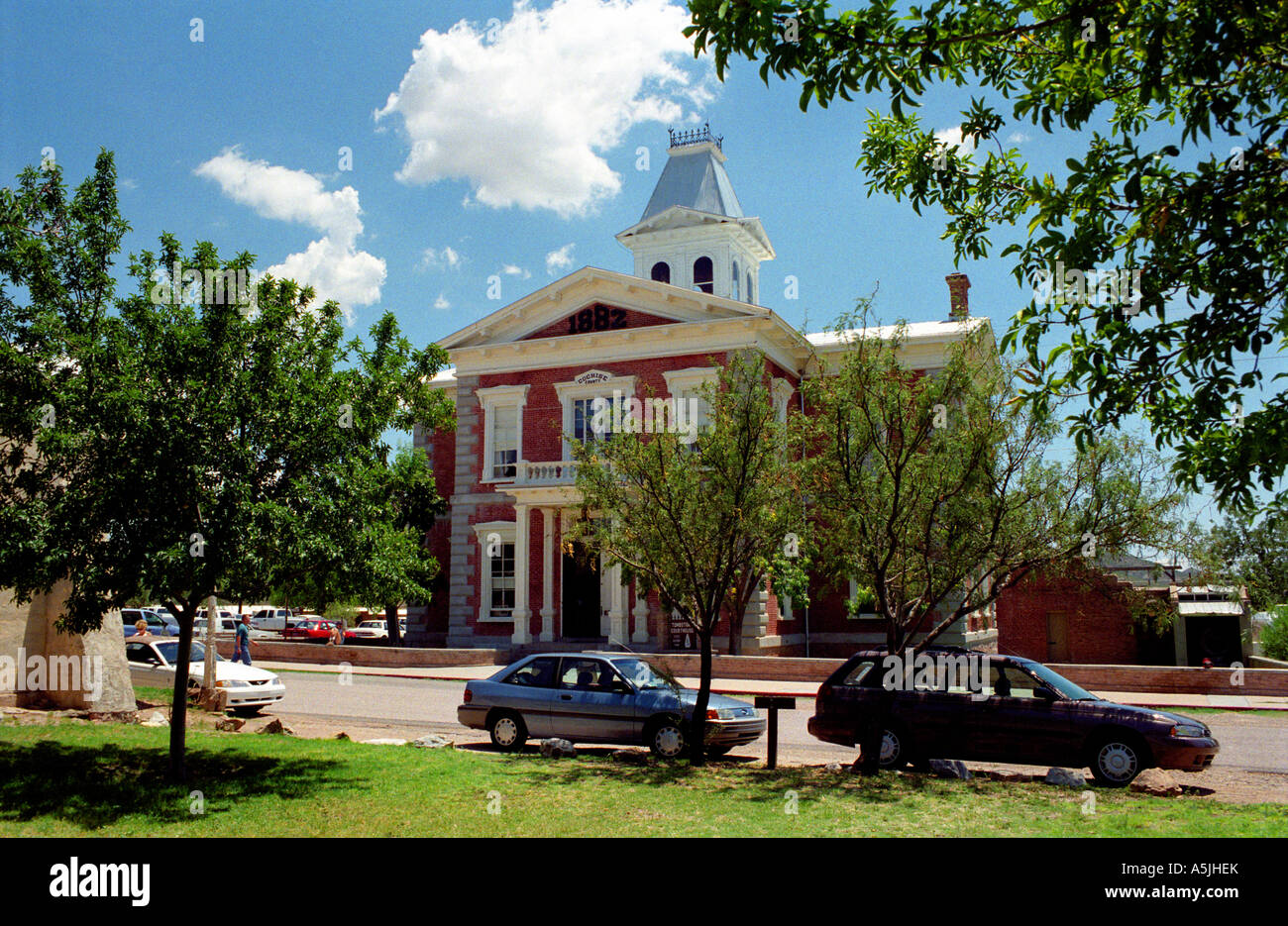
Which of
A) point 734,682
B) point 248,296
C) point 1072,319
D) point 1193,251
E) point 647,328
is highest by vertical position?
point 647,328

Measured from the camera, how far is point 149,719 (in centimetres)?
1530

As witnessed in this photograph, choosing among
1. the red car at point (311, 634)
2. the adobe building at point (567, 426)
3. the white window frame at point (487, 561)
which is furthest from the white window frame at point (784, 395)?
the red car at point (311, 634)

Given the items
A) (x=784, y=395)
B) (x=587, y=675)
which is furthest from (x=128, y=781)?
(x=784, y=395)

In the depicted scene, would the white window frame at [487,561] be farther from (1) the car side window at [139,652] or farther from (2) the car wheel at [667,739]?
(2) the car wheel at [667,739]

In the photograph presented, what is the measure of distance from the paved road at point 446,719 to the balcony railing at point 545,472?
8131 millimetres

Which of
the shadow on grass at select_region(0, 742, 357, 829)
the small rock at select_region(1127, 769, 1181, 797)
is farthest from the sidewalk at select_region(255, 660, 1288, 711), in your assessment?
the shadow on grass at select_region(0, 742, 357, 829)

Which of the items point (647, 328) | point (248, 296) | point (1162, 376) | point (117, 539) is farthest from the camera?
point (647, 328)

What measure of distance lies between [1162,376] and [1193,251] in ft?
2.56


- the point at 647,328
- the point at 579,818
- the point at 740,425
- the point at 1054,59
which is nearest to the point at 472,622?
the point at 647,328

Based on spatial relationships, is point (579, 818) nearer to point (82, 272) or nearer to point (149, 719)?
point (82, 272)

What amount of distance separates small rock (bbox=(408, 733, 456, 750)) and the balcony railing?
17.3m

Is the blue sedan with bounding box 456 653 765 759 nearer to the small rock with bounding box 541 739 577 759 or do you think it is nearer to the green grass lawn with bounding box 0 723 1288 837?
the small rock with bounding box 541 739 577 759

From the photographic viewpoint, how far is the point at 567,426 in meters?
Result: 33.3

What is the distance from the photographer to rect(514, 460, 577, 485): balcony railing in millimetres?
32188
